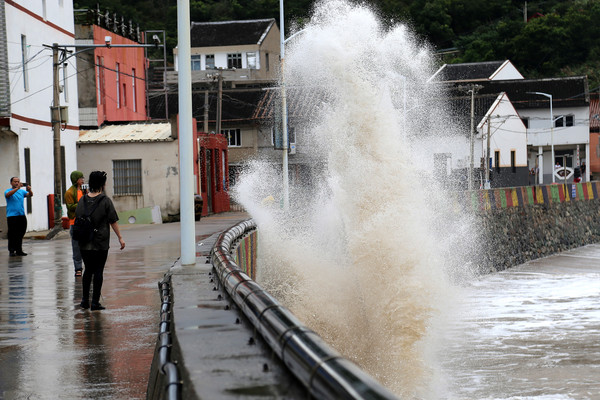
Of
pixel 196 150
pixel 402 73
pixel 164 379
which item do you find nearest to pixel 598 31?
pixel 196 150

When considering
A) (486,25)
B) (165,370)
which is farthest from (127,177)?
(486,25)

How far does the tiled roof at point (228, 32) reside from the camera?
83000mm

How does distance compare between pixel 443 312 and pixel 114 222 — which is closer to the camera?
pixel 114 222

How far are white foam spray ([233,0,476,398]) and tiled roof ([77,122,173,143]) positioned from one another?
64.4 ft

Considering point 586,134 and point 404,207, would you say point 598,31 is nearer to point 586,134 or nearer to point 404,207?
point 586,134

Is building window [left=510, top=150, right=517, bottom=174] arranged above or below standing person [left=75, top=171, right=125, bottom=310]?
Result: above

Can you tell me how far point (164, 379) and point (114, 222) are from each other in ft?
22.2

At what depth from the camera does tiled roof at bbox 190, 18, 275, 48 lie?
272 ft

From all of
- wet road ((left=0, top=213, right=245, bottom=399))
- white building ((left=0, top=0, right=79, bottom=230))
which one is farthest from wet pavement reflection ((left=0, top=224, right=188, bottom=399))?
white building ((left=0, top=0, right=79, bottom=230))

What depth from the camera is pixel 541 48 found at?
90.8 m

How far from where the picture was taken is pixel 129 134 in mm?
36406

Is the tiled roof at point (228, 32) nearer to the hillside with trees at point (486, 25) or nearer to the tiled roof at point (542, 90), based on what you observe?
the hillside with trees at point (486, 25)

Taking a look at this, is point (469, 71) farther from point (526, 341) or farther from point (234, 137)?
point (526, 341)

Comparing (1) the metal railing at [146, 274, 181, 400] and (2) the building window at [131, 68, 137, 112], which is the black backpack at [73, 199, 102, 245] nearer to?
(1) the metal railing at [146, 274, 181, 400]
